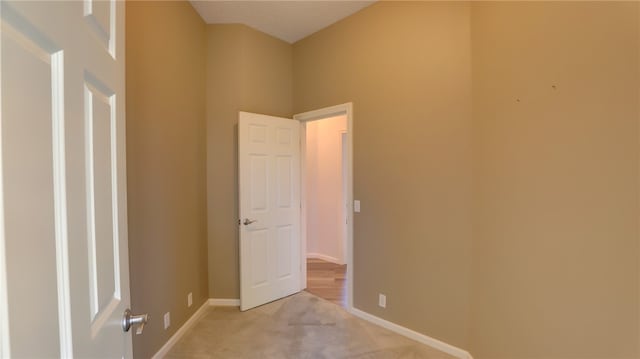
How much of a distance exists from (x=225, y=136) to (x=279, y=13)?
132 cm

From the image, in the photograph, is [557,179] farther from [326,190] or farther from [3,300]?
[326,190]

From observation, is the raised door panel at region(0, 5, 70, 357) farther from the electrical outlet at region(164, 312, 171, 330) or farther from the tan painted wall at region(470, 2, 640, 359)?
the electrical outlet at region(164, 312, 171, 330)

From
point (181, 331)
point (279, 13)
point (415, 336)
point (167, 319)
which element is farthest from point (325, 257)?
point (279, 13)

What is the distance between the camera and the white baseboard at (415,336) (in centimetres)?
219

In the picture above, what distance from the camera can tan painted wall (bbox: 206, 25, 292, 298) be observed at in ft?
9.89

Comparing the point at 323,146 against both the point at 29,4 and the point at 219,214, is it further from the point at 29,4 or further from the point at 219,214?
the point at 29,4

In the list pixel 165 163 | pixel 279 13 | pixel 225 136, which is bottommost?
pixel 165 163

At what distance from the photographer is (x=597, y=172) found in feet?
3.86

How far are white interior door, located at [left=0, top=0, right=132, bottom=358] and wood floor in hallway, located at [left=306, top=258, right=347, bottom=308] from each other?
273cm

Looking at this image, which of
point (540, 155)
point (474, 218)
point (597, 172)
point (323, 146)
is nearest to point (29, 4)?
point (597, 172)

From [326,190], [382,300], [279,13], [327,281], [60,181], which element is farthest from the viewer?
[326,190]

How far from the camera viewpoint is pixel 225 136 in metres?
3.04

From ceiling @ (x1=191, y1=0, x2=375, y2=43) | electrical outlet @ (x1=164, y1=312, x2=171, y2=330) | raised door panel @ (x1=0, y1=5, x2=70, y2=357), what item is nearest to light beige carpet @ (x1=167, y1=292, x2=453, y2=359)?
electrical outlet @ (x1=164, y1=312, x2=171, y2=330)

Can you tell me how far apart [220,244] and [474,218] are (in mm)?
2384
